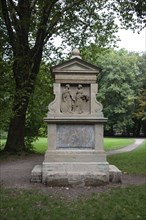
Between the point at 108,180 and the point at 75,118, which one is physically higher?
the point at 75,118

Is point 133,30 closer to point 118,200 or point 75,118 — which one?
point 75,118

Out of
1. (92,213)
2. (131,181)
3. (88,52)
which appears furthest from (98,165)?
(88,52)

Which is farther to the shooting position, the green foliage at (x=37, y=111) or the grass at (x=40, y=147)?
the grass at (x=40, y=147)

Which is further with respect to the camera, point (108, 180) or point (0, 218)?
point (108, 180)

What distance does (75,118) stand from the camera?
420 inches

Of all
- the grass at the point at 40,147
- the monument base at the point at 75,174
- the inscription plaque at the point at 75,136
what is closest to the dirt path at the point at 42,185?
the monument base at the point at 75,174

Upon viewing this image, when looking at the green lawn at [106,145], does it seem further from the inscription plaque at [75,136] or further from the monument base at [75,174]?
the monument base at [75,174]

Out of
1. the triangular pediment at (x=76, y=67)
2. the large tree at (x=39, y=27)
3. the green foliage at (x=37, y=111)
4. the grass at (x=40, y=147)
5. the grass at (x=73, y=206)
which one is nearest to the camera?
the grass at (x=73, y=206)

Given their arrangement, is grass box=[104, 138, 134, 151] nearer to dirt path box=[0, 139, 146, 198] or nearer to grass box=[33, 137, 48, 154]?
grass box=[33, 137, 48, 154]

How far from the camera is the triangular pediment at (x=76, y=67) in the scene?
10664 mm

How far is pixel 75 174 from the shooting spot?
33.5ft

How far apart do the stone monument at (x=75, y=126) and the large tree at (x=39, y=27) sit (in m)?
4.61

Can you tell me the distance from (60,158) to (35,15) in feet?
39.1

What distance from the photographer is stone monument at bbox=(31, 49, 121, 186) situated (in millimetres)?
10477
